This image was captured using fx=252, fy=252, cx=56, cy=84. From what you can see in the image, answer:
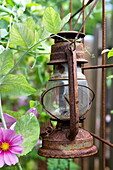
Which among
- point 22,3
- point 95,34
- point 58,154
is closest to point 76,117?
point 58,154

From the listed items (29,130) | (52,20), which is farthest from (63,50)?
(29,130)

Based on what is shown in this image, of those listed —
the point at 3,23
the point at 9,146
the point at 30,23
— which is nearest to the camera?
the point at 9,146

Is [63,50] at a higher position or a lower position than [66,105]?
higher

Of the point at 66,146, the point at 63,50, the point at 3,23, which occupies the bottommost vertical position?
the point at 66,146

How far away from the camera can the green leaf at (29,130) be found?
53 centimetres

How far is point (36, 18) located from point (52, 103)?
775 mm

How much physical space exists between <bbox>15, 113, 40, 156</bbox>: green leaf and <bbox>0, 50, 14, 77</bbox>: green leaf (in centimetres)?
11

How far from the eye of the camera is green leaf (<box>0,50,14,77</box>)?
0.55 meters

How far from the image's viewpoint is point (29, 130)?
0.53 meters

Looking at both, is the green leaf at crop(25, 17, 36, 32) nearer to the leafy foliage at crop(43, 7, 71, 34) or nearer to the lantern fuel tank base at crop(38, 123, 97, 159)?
the leafy foliage at crop(43, 7, 71, 34)

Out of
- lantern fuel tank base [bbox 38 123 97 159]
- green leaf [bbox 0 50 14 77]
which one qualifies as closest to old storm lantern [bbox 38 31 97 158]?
lantern fuel tank base [bbox 38 123 97 159]

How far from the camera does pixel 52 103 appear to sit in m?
0.73

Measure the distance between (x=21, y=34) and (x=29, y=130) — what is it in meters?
0.22

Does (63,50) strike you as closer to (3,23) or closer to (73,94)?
(73,94)
